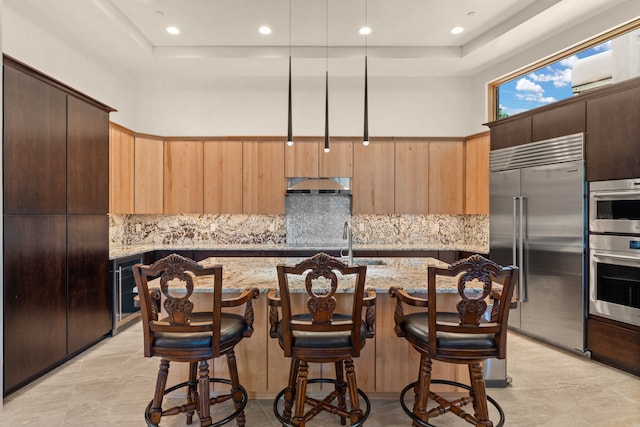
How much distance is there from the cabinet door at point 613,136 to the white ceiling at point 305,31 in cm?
108

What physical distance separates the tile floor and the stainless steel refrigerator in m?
0.38

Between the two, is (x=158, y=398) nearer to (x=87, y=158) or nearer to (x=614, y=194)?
(x=87, y=158)

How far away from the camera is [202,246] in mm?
5078

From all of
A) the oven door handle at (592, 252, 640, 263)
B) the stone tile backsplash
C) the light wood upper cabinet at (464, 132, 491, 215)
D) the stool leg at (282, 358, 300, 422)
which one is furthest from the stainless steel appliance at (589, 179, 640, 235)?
the stool leg at (282, 358, 300, 422)

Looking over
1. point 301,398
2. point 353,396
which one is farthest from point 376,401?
point 301,398

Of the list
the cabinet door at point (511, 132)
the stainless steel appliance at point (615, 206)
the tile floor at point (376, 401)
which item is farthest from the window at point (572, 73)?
the tile floor at point (376, 401)

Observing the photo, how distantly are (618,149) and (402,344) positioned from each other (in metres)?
2.61

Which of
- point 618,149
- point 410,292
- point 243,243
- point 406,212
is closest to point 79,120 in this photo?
point 243,243

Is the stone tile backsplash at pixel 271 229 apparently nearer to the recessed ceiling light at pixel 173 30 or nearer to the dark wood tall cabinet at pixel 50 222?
the dark wood tall cabinet at pixel 50 222

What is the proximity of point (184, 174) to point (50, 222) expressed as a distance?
225cm

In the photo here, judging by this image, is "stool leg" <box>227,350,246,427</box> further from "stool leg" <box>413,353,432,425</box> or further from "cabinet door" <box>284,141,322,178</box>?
"cabinet door" <box>284,141,322,178</box>

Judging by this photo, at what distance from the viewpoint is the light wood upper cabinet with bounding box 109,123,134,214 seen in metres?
4.40

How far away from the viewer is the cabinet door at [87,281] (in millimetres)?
3357

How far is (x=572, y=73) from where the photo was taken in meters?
3.87
